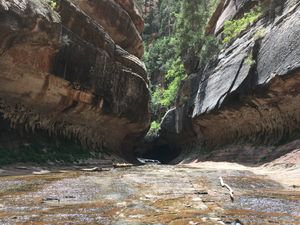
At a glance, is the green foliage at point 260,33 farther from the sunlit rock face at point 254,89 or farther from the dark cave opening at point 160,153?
the dark cave opening at point 160,153

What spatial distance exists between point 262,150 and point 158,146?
95.2ft

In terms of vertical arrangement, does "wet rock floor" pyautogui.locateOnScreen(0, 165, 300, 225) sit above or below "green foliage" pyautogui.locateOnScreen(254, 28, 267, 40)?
below

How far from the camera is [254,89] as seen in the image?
1739cm

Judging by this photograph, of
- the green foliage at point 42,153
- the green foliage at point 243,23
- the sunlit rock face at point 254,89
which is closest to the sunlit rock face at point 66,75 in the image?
the green foliage at point 42,153

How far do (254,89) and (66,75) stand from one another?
33.6ft

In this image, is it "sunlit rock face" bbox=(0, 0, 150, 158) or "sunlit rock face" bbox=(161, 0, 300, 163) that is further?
"sunlit rock face" bbox=(161, 0, 300, 163)

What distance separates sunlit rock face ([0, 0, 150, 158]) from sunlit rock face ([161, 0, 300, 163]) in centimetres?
611

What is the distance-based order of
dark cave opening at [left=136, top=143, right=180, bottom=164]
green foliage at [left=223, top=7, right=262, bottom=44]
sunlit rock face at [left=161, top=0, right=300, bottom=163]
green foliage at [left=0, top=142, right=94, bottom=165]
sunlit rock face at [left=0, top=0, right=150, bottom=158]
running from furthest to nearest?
dark cave opening at [left=136, top=143, right=180, bottom=164]
green foliage at [left=223, top=7, right=262, bottom=44]
sunlit rock face at [left=161, top=0, right=300, bottom=163]
sunlit rock face at [left=0, top=0, right=150, bottom=158]
green foliage at [left=0, top=142, right=94, bottom=165]

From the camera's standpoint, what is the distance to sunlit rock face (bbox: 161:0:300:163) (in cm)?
1544

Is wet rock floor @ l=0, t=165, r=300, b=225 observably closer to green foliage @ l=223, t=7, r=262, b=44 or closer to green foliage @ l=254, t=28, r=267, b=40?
green foliage @ l=254, t=28, r=267, b=40

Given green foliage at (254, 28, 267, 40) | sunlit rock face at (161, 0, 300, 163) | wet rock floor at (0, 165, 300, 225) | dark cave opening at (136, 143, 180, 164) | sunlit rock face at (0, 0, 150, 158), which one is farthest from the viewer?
dark cave opening at (136, 143, 180, 164)

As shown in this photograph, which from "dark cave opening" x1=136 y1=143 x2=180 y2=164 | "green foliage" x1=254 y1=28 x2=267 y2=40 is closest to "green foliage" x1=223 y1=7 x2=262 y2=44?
"green foliage" x1=254 y1=28 x2=267 y2=40

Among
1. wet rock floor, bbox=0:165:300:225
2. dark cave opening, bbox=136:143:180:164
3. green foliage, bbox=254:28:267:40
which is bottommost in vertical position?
wet rock floor, bbox=0:165:300:225

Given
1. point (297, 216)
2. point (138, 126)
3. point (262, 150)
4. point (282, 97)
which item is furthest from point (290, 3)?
point (138, 126)
